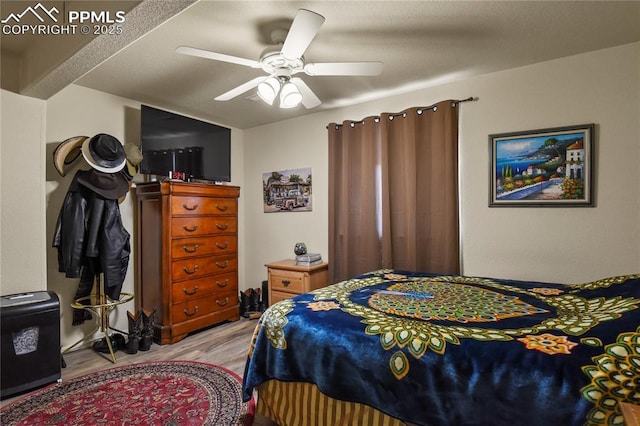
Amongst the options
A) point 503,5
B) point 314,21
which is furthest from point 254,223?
point 503,5

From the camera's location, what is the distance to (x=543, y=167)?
2.59m

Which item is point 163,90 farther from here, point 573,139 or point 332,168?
point 573,139

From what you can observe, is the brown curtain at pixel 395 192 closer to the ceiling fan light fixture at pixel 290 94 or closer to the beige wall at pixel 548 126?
the beige wall at pixel 548 126

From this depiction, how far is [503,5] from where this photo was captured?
1.87 metres

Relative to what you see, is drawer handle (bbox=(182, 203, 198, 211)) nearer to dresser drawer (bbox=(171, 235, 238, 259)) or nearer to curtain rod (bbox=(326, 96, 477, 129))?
dresser drawer (bbox=(171, 235, 238, 259))

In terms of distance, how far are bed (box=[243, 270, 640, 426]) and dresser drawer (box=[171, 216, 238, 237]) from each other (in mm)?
1754

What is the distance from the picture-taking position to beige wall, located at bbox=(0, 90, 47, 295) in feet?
7.80

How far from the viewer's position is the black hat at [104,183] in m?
2.65

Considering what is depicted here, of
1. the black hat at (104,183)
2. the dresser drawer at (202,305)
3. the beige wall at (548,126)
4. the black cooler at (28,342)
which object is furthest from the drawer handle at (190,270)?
the beige wall at (548,126)

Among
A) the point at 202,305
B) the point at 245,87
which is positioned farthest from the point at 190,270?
the point at 245,87

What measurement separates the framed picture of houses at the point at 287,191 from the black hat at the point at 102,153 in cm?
183

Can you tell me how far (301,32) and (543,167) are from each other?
7.18ft

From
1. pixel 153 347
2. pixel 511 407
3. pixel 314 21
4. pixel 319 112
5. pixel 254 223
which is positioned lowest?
pixel 153 347

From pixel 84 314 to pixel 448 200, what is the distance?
345cm
